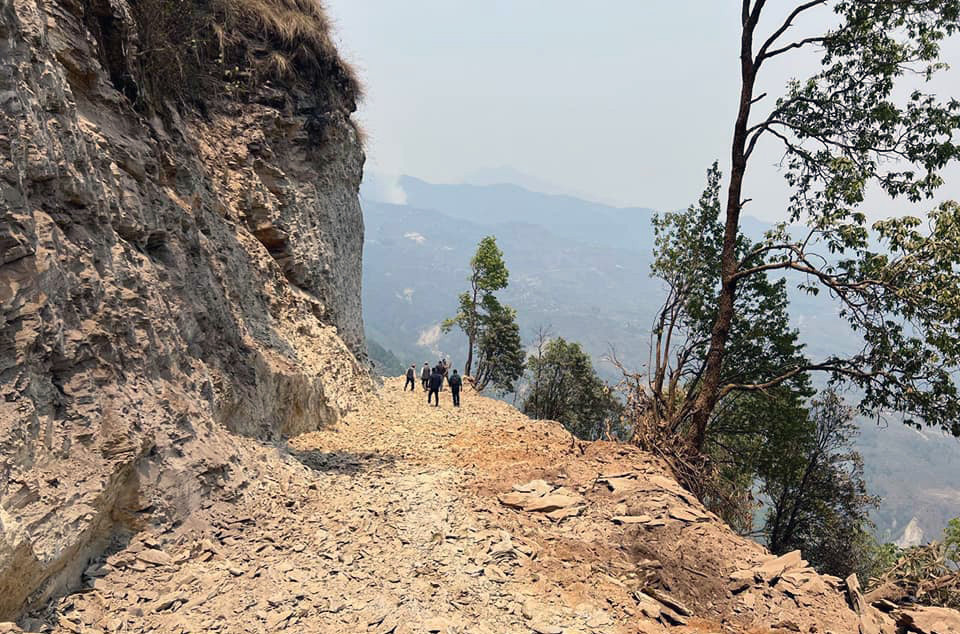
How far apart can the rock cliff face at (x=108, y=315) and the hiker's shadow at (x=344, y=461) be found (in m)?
1.05

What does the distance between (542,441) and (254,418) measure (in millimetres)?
6552

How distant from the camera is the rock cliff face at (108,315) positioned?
4.56m

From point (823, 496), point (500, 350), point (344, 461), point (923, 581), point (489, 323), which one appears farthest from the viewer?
point (500, 350)

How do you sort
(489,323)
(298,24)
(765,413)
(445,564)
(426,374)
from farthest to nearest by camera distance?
(489,323) < (426,374) < (765,413) < (298,24) < (445,564)

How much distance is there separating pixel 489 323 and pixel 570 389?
26.7 feet

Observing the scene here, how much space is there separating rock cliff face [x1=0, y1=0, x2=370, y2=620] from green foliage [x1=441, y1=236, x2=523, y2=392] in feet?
71.7

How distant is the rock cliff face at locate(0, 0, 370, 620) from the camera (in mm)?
4562

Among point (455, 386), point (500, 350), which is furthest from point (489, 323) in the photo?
point (455, 386)

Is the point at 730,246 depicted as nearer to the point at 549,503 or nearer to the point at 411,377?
the point at 549,503

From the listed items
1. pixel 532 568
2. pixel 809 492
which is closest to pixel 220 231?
pixel 532 568

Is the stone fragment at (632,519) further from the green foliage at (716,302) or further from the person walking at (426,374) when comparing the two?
the person walking at (426,374)

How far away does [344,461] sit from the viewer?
1005 centimetres

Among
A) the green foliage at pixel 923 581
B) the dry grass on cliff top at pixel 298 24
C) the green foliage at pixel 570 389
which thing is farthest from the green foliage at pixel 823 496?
the dry grass on cliff top at pixel 298 24

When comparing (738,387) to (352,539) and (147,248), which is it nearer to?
(352,539)
